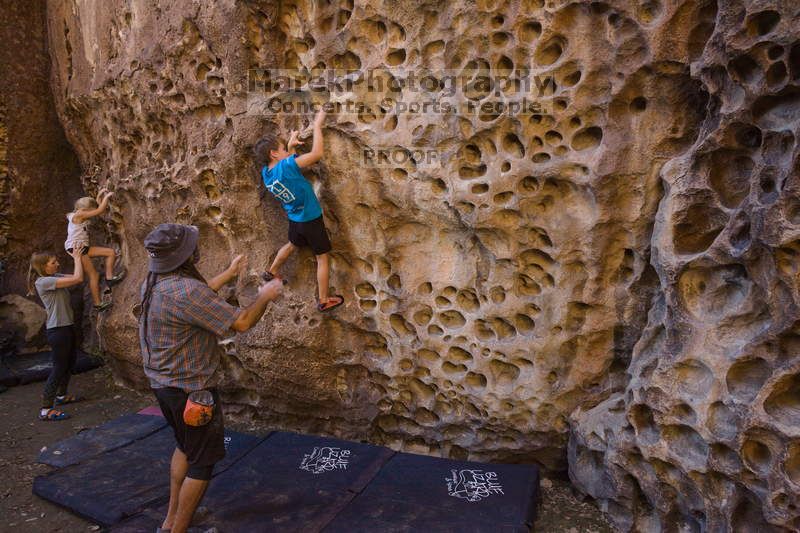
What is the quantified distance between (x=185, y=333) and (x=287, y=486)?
4.25 feet

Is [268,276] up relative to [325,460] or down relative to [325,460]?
up

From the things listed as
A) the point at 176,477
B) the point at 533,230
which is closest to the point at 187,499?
the point at 176,477

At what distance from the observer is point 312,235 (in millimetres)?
3615

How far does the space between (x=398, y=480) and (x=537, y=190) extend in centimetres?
190

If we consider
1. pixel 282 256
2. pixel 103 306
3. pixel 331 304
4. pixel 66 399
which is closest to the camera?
pixel 331 304

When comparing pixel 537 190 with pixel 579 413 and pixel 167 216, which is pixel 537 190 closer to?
pixel 579 413

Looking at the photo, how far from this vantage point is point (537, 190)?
312 cm

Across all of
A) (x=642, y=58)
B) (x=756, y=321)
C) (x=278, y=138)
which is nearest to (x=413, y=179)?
(x=278, y=138)

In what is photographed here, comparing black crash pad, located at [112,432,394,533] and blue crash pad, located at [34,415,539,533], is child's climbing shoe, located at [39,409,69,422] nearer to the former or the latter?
blue crash pad, located at [34,415,539,533]

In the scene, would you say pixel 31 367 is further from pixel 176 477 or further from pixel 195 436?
pixel 195 436

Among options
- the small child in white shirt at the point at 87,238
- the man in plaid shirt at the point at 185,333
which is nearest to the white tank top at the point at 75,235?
the small child in white shirt at the point at 87,238

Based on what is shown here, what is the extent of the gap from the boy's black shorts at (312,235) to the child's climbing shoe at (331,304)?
33 centimetres

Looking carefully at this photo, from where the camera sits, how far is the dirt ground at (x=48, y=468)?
3137mm

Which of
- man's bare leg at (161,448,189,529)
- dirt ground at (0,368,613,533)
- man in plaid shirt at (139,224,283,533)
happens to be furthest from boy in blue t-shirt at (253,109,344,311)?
dirt ground at (0,368,613,533)
